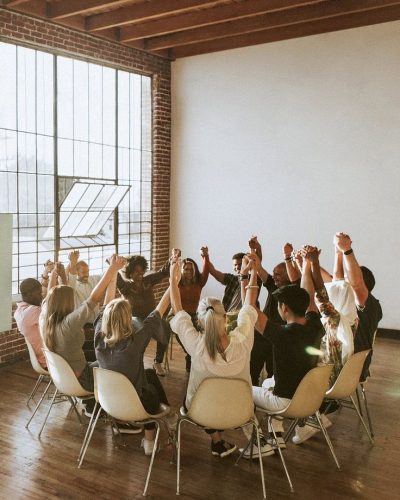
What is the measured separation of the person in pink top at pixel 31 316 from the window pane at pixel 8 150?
231 centimetres

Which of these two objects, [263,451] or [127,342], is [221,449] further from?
[127,342]

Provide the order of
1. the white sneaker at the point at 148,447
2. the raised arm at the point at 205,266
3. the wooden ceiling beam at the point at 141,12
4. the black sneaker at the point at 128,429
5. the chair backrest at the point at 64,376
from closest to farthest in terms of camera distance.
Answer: the chair backrest at the point at 64,376, the white sneaker at the point at 148,447, the black sneaker at the point at 128,429, the raised arm at the point at 205,266, the wooden ceiling beam at the point at 141,12

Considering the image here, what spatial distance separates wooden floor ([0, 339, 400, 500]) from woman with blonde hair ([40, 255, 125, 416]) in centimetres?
59

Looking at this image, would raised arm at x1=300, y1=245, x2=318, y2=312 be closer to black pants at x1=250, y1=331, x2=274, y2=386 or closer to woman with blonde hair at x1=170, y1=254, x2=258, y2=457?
woman with blonde hair at x1=170, y1=254, x2=258, y2=457

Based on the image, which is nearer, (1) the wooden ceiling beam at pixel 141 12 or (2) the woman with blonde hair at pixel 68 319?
(2) the woman with blonde hair at pixel 68 319

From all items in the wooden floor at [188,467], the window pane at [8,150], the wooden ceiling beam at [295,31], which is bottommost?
the wooden floor at [188,467]

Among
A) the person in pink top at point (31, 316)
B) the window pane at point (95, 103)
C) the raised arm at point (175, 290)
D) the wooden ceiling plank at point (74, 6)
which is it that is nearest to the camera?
the raised arm at point (175, 290)

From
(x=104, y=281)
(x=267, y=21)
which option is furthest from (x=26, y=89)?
(x=104, y=281)

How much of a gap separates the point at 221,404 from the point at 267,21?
5808 millimetres

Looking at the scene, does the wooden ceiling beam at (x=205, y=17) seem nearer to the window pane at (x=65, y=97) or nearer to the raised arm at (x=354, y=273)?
the window pane at (x=65, y=97)

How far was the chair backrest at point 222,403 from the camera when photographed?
139 inches

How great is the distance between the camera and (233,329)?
452 centimetres

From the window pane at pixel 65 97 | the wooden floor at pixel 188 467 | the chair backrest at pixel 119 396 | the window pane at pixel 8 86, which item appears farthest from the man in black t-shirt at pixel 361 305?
the window pane at pixel 65 97

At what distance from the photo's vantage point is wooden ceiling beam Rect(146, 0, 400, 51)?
7.05 m
